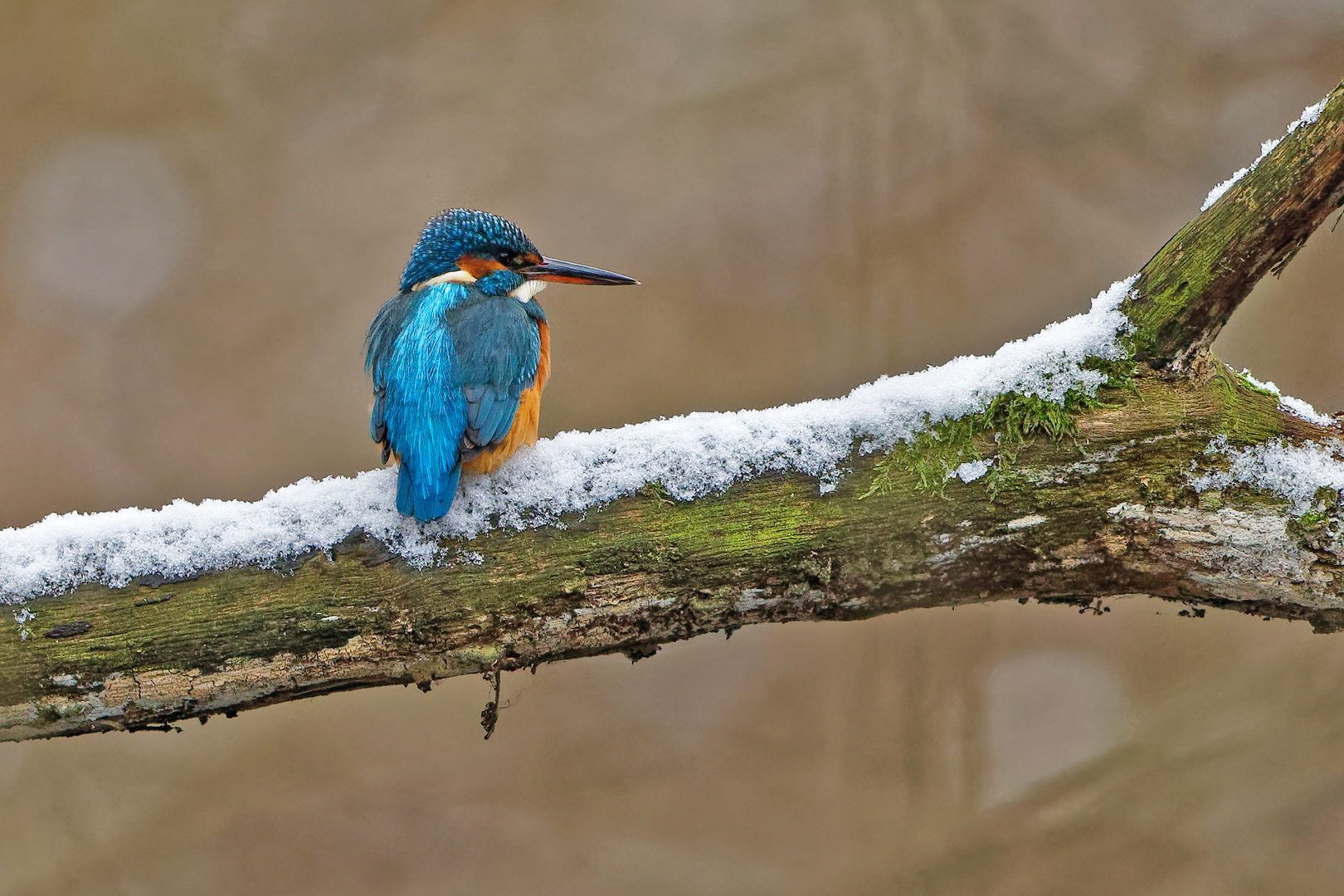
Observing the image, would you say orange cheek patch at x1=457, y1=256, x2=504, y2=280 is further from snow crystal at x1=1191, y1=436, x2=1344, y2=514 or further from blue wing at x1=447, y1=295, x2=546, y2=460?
snow crystal at x1=1191, y1=436, x2=1344, y2=514

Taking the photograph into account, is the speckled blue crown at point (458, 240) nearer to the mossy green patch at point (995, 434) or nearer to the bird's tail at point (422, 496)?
the bird's tail at point (422, 496)

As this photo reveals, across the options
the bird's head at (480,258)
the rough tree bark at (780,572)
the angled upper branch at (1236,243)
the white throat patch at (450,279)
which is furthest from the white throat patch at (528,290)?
the angled upper branch at (1236,243)

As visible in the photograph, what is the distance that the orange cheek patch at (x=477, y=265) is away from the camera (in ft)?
8.30

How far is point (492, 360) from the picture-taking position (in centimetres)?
208

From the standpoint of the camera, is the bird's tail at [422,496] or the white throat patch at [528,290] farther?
the white throat patch at [528,290]

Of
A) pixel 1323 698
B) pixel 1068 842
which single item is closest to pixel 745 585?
pixel 1068 842

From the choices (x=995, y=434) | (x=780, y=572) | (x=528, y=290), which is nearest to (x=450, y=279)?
(x=528, y=290)

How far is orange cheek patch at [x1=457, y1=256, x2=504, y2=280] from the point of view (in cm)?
253

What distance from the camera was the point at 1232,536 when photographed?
153 cm

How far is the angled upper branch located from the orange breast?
119 centimetres

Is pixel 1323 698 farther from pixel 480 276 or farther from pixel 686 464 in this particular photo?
pixel 480 276

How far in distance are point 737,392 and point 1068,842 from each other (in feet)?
5.89

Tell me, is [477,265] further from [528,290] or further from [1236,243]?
[1236,243]

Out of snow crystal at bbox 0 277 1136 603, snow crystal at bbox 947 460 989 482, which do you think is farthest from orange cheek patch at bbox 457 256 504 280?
snow crystal at bbox 947 460 989 482
